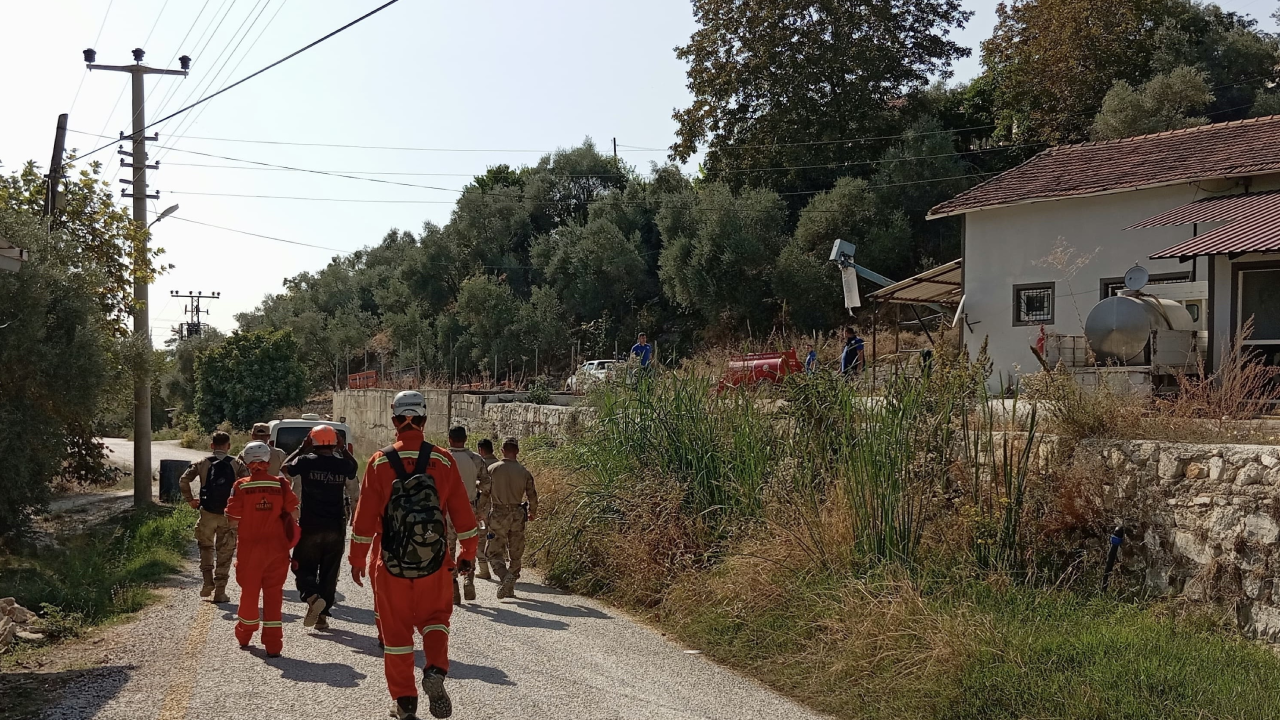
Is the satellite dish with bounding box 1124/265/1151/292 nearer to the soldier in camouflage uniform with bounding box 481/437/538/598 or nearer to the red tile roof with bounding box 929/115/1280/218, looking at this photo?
the red tile roof with bounding box 929/115/1280/218

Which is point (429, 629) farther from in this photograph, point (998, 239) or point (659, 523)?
point (998, 239)

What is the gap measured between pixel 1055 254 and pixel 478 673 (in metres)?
15.0

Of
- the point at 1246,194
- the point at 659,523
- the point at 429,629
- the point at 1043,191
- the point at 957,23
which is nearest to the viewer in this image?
the point at 429,629

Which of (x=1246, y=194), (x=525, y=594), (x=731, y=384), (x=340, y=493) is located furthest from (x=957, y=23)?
(x=340, y=493)

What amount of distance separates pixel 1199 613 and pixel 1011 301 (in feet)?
49.6

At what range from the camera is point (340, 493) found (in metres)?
8.77

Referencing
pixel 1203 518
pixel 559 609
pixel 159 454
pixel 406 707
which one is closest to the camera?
pixel 406 707

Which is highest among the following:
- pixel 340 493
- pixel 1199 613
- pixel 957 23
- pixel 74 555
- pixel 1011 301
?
pixel 957 23

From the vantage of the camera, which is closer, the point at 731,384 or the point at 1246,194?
the point at 731,384

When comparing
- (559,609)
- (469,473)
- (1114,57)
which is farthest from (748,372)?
(1114,57)

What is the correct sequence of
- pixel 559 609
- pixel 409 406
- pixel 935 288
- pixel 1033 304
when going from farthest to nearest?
pixel 935 288
pixel 1033 304
pixel 559 609
pixel 409 406

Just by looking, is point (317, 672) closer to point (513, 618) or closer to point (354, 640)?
point (354, 640)

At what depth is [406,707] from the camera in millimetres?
6008

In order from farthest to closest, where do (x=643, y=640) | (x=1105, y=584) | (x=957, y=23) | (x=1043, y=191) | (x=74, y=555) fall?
(x=957, y=23) < (x=1043, y=191) < (x=74, y=555) < (x=643, y=640) < (x=1105, y=584)
